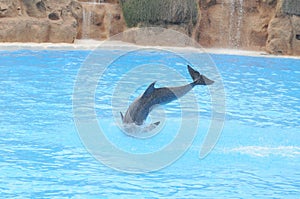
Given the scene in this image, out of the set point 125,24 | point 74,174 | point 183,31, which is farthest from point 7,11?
point 74,174

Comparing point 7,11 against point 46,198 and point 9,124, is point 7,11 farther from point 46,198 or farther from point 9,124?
point 46,198

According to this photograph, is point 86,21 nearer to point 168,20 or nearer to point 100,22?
point 100,22

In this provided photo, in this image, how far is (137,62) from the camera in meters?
12.5

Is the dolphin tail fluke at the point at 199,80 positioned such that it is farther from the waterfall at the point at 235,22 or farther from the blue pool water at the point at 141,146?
the waterfall at the point at 235,22

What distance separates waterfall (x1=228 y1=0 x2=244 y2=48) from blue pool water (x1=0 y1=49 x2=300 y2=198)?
20.0 ft

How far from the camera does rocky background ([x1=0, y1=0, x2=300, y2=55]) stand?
46.7ft

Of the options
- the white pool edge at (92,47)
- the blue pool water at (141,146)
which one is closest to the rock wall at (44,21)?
the white pool edge at (92,47)

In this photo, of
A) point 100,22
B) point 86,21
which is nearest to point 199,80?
point 86,21

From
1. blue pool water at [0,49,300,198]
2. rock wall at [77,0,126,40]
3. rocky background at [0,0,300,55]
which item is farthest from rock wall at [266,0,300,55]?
blue pool water at [0,49,300,198]

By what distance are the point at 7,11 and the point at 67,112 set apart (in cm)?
728

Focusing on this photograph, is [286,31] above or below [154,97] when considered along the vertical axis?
below

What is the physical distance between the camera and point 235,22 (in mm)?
16719

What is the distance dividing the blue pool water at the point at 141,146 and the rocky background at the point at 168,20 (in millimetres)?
3864

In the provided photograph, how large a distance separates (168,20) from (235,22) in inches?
82.1
